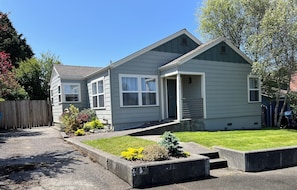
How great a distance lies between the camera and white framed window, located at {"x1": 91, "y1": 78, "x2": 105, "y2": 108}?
1256 centimetres

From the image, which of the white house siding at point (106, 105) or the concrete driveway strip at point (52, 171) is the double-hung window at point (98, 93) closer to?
the white house siding at point (106, 105)

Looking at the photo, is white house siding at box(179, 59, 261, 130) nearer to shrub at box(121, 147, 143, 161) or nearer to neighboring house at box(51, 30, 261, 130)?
neighboring house at box(51, 30, 261, 130)

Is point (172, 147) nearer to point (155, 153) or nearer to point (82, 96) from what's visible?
point (155, 153)

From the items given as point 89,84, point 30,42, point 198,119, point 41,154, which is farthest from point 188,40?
point 30,42

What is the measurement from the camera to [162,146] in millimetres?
5719

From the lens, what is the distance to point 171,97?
13.4 meters

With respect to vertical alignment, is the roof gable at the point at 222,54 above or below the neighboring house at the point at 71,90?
above

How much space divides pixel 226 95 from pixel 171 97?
10.1 ft

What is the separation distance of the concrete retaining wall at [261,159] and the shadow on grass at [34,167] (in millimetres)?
4062

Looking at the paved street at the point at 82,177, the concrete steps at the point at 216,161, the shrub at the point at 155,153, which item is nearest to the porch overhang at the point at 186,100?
the concrete steps at the point at 216,161

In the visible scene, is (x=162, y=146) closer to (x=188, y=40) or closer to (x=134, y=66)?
(x=134, y=66)

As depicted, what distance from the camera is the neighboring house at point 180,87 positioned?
1141 centimetres

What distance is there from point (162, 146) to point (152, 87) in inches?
267

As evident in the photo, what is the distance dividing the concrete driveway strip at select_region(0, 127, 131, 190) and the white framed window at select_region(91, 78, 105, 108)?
5.12m
